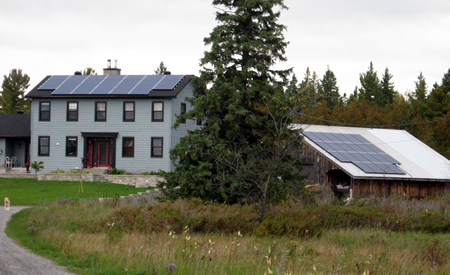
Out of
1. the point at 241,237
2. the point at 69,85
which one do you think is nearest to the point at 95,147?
the point at 69,85

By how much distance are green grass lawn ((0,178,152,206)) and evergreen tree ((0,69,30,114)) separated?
46.9 meters

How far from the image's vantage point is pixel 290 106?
1894 centimetres

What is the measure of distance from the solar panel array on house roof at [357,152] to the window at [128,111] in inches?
547

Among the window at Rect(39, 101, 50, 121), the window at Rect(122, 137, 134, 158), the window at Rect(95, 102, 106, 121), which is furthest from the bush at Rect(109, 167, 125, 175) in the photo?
the window at Rect(39, 101, 50, 121)

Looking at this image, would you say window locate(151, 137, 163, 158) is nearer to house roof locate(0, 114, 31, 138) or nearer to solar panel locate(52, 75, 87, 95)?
solar panel locate(52, 75, 87, 95)

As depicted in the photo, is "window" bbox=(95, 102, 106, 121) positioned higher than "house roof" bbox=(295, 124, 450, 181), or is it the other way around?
"window" bbox=(95, 102, 106, 121)

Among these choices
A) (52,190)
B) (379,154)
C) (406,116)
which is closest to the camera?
(52,190)

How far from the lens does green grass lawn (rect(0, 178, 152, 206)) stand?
82.5ft

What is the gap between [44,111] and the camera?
38188 millimetres

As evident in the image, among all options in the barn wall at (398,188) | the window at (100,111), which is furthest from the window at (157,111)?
the barn wall at (398,188)

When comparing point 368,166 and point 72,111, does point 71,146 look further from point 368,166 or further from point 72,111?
point 368,166

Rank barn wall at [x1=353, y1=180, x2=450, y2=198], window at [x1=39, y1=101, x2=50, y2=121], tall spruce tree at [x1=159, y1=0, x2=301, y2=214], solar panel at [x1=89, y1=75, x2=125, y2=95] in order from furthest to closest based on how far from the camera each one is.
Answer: window at [x1=39, y1=101, x2=50, y2=121] < solar panel at [x1=89, y1=75, x2=125, y2=95] < barn wall at [x1=353, y1=180, x2=450, y2=198] < tall spruce tree at [x1=159, y1=0, x2=301, y2=214]

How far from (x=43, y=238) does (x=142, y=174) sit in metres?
22.0

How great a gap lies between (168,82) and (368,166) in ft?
55.7
